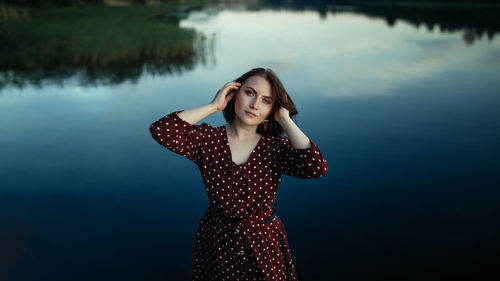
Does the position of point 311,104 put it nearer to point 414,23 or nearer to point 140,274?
point 140,274

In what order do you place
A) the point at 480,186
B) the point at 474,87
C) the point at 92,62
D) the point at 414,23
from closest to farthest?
the point at 480,186 → the point at 474,87 → the point at 92,62 → the point at 414,23

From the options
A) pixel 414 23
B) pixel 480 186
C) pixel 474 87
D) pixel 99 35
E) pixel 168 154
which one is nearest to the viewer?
pixel 480 186

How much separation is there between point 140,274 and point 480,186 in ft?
17.1

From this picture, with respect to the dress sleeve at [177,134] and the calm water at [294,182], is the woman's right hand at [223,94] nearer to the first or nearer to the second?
the dress sleeve at [177,134]

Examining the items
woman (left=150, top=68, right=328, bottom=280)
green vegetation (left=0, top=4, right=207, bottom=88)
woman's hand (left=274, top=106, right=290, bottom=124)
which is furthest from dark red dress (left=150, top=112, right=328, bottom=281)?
green vegetation (left=0, top=4, right=207, bottom=88)

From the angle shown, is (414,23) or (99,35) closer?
(99,35)

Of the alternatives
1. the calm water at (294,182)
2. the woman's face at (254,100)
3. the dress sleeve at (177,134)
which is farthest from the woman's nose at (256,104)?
the calm water at (294,182)

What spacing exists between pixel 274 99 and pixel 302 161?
1.13ft

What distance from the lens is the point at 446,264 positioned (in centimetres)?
452

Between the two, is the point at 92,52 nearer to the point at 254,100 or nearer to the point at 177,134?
the point at 177,134

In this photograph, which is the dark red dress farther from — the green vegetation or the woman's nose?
the green vegetation

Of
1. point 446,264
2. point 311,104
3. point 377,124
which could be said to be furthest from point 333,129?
point 446,264

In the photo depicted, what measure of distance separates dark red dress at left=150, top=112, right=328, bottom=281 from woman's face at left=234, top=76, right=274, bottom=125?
0.51ft

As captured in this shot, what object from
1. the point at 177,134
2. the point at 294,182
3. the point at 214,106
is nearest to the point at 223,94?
the point at 214,106
